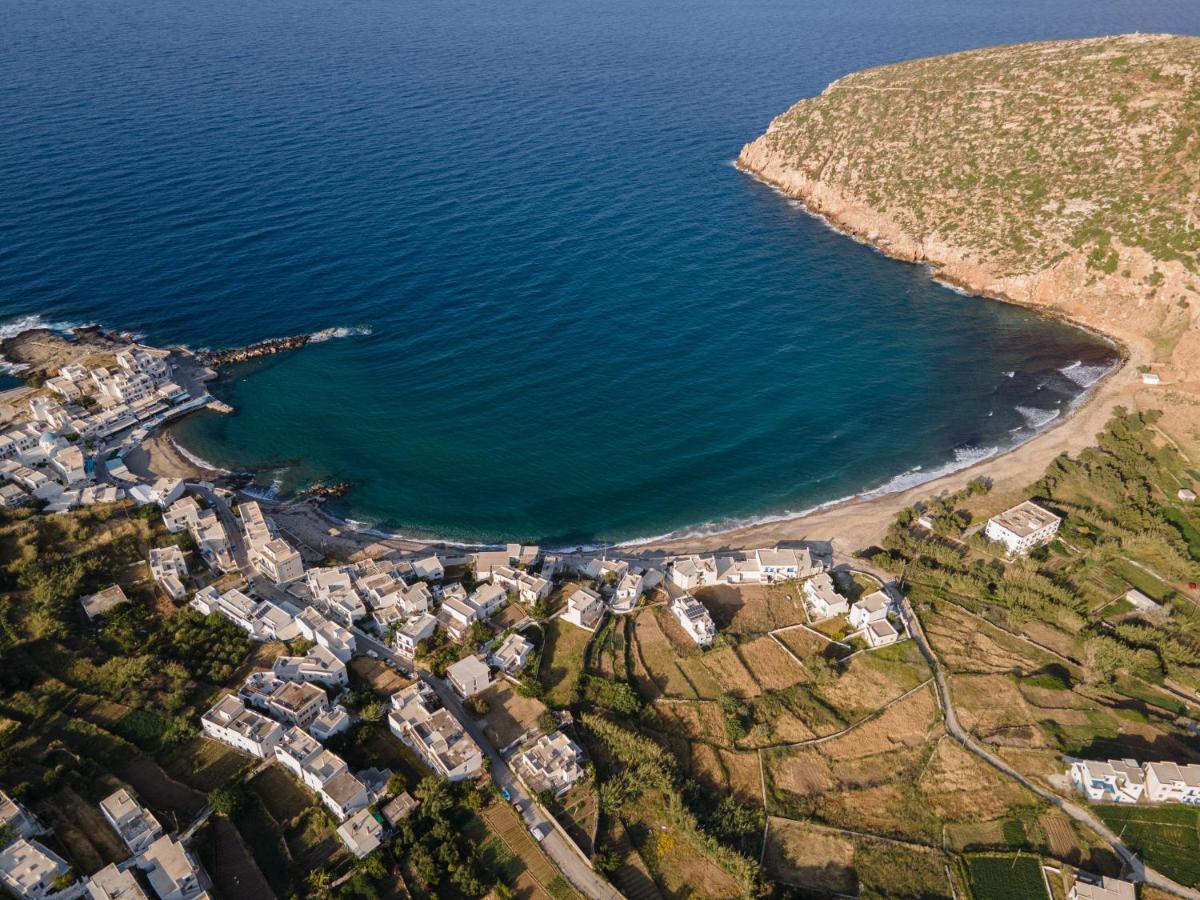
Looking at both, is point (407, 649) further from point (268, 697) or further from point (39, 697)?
point (39, 697)

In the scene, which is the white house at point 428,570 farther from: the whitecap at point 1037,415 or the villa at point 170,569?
the whitecap at point 1037,415

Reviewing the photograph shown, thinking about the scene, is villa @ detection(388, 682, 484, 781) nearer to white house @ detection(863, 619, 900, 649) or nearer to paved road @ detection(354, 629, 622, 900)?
paved road @ detection(354, 629, 622, 900)

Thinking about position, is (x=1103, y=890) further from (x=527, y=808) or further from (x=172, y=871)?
(x=172, y=871)

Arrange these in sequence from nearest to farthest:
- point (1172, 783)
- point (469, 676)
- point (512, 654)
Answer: point (1172, 783) → point (469, 676) → point (512, 654)

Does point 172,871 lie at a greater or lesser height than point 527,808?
greater

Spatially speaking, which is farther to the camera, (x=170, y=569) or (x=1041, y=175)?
(x=1041, y=175)

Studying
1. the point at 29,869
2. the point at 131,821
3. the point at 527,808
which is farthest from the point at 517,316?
the point at 29,869

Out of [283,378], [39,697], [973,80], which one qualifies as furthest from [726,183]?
[39,697]

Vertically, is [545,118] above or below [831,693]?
above
